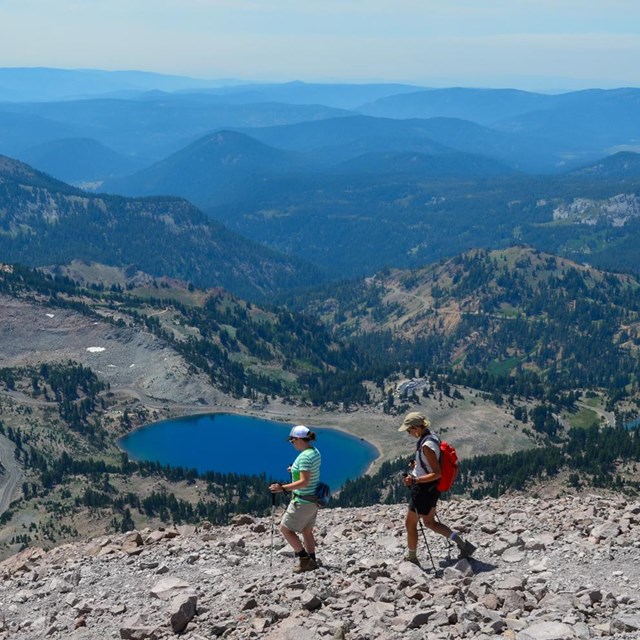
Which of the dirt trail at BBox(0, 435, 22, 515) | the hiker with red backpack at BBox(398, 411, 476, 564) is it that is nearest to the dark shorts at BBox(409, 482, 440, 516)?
the hiker with red backpack at BBox(398, 411, 476, 564)

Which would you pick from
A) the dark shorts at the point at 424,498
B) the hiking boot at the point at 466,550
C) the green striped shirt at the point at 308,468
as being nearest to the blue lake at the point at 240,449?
the hiking boot at the point at 466,550

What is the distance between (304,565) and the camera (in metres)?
26.8

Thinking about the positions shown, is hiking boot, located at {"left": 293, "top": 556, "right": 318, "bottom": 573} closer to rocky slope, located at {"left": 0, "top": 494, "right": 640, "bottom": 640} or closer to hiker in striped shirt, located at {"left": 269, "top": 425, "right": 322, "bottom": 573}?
hiker in striped shirt, located at {"left": 269, "top": 425, "right": 322, "bottom": 573}

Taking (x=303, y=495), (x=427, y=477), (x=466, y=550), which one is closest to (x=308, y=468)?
(x=303, y=495)

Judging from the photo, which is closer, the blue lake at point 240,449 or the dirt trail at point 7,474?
the dirt trail at point 7,474

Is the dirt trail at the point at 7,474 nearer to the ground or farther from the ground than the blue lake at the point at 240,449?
farther from the ground

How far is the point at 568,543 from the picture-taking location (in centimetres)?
2850

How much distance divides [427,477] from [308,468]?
3697 millimetres

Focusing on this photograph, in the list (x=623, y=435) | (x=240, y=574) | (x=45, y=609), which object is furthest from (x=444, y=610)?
(x=623, y=435)

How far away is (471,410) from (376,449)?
30.8 metres

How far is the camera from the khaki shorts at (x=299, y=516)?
26.5 metres

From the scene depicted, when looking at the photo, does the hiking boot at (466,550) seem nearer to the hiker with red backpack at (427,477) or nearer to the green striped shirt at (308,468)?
the hiker with red backpack at (427,477)

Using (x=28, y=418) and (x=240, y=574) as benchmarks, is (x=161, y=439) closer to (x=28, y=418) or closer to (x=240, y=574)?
(x=28, y=418)

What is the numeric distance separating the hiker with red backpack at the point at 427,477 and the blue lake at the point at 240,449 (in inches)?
5205
